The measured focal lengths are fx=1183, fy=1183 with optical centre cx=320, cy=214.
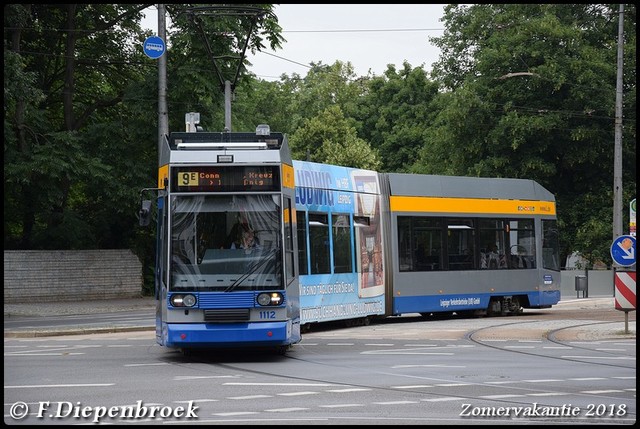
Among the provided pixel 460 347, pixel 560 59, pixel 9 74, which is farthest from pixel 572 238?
pixel 460 347

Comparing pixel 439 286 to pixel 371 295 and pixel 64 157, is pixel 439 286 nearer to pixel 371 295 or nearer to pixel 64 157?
pixel 371 295

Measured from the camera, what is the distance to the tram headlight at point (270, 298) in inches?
688

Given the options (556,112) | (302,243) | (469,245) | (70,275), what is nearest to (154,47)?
(302,243)

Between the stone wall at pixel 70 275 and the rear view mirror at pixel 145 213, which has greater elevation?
the rear view mirror at pixel 145 213

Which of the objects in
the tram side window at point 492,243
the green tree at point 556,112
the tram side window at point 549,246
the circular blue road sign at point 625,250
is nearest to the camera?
the circular blue road sign at point 625,250

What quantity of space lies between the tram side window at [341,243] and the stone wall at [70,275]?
16.9 m

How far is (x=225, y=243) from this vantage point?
57.7 feet

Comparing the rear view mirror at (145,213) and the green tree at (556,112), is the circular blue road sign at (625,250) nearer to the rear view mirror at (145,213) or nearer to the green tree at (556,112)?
the rear view mirror at (145,213)

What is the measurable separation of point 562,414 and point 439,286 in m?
17.0

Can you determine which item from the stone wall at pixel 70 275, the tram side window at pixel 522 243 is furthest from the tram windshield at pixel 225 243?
the stone wall at pixel 70 275

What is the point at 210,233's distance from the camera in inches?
695

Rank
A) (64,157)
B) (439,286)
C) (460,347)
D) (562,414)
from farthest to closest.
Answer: (64,157) → (439,286) → (460,347) → (562,414)

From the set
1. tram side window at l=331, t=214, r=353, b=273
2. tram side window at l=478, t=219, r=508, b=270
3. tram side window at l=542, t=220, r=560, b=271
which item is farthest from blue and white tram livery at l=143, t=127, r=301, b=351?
tram side window at l=542, t=220, r=560, b=271

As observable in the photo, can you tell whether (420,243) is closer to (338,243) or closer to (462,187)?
(462,187)
